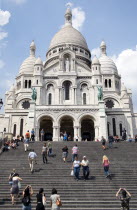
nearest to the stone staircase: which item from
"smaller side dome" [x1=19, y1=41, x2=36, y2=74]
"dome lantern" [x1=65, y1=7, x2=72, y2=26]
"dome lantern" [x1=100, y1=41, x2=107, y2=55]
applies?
"smaller side dome" [x1=19, y1=41, x2=36, y2=74]

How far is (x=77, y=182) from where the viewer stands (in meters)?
13.5

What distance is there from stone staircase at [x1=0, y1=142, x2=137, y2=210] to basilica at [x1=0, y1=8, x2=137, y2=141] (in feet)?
42.1

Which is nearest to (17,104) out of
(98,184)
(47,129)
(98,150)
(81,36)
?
(47,129)

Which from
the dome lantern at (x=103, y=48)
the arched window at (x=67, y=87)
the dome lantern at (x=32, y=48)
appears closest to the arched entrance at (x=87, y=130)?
the arched window at (x=67, y=87)

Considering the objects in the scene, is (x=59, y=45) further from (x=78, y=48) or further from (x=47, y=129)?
(x=47, y=129)

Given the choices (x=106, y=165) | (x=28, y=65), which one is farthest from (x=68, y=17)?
(x=106, y=165)

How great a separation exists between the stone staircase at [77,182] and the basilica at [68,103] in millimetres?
12845

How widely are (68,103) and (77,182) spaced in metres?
25.1

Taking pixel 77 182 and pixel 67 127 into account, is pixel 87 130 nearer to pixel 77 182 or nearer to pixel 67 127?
pixel 67 127

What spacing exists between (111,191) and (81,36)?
1972 inches

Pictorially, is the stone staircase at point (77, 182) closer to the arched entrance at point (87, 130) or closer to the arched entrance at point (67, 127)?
the arched entrance at point (67, 127)

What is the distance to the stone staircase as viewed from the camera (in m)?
11.1

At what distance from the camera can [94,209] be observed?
10.5 metres

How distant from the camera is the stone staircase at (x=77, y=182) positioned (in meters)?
11.1
